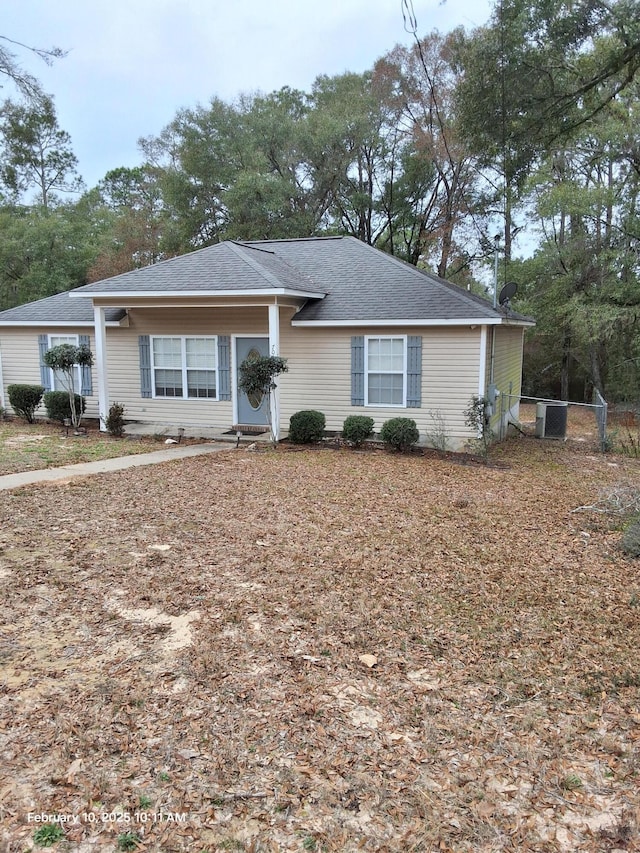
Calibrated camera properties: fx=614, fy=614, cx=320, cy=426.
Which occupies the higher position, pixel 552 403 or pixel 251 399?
pixel 251 399

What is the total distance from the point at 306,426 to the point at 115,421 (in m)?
4.19

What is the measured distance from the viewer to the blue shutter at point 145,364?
45.4ft

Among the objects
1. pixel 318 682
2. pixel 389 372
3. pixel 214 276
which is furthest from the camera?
pixel 214 276

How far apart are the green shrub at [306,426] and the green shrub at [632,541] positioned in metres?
6.90

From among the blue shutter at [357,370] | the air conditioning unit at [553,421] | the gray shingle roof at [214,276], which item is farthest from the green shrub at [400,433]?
the air conditioning unit at [553,421]

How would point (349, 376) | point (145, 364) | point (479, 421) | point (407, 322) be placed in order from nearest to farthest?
point (479, 421) → point (407, 322) → point (349, 376) → point (145, 364)

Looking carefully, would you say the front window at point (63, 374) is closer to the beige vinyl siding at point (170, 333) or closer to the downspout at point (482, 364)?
the beige vinyl siding at point (170, 333)

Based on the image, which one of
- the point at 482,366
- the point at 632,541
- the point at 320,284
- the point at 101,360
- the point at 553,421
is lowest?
Answer: the point at 632,541

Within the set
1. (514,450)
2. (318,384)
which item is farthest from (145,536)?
(514,450)

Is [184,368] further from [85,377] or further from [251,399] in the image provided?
[85,377]

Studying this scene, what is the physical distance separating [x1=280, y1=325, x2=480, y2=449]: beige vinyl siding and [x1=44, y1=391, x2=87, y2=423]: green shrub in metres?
4.74

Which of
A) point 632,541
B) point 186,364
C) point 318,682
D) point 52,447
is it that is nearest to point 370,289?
point 186,364

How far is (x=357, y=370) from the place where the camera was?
12469mm

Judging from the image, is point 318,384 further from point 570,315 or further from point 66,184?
point 66,184
